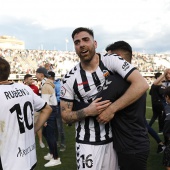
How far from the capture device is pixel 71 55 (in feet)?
207

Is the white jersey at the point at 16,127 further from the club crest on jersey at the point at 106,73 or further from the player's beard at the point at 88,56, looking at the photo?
the club crest on jersey at the point at 106,73

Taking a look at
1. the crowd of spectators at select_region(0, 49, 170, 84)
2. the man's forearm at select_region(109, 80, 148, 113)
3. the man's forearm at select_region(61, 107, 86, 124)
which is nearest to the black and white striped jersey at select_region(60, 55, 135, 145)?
the man's forearm at select_region(61, 107, 86, 124)

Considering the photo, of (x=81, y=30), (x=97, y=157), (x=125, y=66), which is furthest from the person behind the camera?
(x=81, y=30)

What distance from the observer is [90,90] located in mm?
2855

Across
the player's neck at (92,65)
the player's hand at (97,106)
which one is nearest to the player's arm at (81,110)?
the player's hand at (97,106)

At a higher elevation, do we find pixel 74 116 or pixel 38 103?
pixel 38 103

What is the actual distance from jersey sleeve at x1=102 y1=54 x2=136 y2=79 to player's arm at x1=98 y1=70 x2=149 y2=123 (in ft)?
0.16

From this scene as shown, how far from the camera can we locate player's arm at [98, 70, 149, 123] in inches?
103

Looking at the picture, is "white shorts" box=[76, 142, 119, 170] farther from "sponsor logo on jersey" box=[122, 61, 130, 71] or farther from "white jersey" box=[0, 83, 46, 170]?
"sponsor logo on jersey" box=[122, 61, 130, 71]

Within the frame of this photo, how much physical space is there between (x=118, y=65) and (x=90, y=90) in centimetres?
39

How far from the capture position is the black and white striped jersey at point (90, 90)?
2.82 meters

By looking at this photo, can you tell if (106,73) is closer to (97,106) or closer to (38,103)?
Answer: (97,106)

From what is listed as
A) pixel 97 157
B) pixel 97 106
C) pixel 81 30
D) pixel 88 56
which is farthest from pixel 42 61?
pixel 97 106

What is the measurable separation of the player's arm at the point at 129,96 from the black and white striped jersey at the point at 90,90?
6.8 inches
